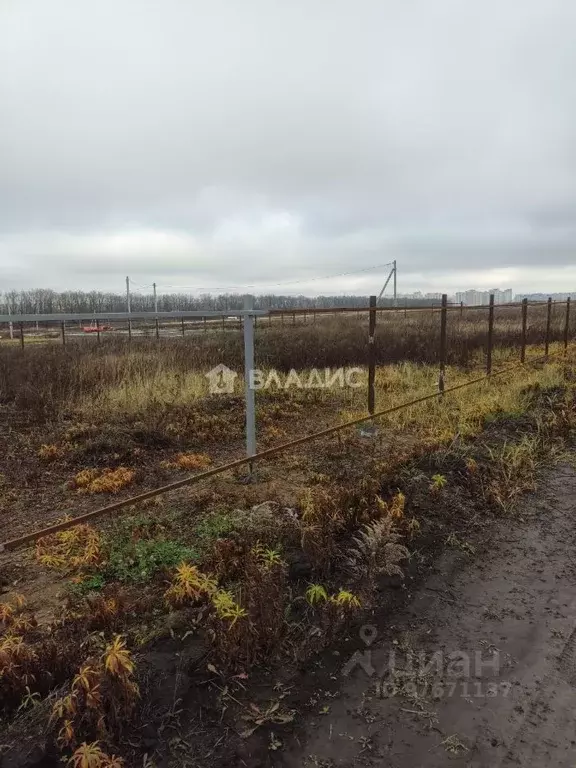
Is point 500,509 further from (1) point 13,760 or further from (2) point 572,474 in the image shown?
(1) point 13,760

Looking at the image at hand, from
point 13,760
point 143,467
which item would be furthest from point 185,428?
point 13,760

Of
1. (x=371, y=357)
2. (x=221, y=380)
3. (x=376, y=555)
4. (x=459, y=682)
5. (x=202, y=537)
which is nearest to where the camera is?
(x=459, y=682)

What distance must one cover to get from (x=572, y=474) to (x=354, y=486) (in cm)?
240

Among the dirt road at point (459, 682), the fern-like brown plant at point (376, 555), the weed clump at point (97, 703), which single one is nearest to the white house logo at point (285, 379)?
the fern-like brown plant at point (376, 555)

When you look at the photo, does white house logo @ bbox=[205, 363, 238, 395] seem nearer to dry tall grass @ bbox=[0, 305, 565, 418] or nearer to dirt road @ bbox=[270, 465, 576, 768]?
dry tall grass @ bbox=[0, 305, 565, 418]

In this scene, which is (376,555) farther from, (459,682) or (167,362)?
(167,362)

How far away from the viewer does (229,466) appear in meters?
3.99

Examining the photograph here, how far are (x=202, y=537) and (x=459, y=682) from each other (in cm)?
190

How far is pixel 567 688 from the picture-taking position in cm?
224

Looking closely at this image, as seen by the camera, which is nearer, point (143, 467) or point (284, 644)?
point (284, 644)

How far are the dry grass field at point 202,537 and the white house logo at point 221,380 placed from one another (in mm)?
452

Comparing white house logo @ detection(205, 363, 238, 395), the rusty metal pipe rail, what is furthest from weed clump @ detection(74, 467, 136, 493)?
white house logo @ detection(205, 363, 238, 395)

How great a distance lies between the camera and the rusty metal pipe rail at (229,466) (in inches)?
114

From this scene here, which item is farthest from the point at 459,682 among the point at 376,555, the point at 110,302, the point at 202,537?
the point at 110,302
